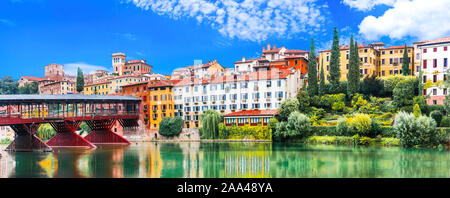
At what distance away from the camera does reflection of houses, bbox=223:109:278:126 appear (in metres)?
37.2

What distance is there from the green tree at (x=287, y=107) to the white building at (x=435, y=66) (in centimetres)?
1237

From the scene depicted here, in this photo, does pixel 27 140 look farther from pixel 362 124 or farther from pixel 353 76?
pixel 353 76

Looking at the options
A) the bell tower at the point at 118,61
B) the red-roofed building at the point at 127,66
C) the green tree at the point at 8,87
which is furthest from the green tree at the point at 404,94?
the bell tower at the point at 118,61

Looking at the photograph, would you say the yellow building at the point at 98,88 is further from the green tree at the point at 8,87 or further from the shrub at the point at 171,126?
the shrub at the point at 171,126

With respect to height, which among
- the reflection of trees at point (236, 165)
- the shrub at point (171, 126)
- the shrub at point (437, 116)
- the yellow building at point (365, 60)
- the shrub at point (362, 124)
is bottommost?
the reflection of trees at point (236, 165)

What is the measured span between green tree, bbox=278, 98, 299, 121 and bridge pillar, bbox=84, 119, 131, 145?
56.8 ft

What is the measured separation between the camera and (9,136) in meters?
48.2

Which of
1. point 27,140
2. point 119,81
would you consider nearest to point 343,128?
point 27,140

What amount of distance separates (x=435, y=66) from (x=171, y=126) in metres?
28.2

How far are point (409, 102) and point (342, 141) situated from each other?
7.98 meters

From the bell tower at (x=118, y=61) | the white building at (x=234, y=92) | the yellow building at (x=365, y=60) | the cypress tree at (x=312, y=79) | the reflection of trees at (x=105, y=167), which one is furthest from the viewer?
Answer: the bell tower at (x=118, y=61)

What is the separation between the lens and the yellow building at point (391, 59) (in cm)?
4516
